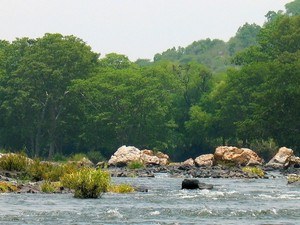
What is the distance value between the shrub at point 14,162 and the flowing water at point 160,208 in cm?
837

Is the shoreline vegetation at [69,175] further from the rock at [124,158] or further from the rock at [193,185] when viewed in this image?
the rock at [124,158]

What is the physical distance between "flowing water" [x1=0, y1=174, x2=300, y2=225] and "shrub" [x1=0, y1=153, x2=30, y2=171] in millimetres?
8372

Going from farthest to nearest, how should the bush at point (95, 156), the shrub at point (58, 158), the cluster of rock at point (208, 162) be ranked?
the bush at point (95, 156)
the shrub at point (58, 158)
the cluster of rock at point (208, 162)

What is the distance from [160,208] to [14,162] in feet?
62.9

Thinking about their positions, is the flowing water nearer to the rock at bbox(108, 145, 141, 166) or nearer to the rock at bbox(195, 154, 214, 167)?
the rock at bbox(195, 154, 214, 167)

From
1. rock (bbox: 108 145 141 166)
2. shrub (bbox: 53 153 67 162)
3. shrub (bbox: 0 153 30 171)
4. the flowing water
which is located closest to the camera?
the flowing water

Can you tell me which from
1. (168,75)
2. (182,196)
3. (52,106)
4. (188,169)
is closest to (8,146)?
(52,106)

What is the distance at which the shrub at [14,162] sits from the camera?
5628 centimetres

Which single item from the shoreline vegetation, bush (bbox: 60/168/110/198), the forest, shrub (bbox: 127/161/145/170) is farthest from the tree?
bush (bbox: 60/168/110/198)

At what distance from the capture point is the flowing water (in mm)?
34469

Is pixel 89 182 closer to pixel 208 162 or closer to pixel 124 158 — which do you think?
pixel 208 162

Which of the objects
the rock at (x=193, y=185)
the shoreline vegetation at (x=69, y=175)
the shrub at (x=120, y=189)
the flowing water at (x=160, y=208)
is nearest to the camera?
the flowing water at (x=160, y=208)

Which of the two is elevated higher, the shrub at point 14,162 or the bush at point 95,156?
the shrub at point 14,162

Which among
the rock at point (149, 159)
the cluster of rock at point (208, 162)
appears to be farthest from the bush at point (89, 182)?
the rock at point (149, 159)
